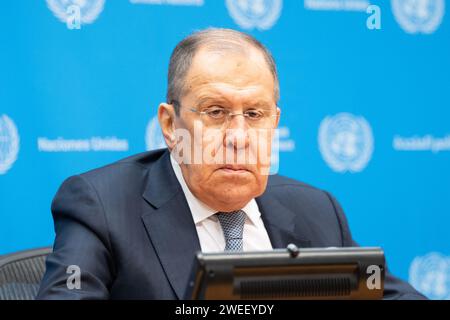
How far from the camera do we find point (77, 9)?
310 centimetres

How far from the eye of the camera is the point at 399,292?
6.64ft

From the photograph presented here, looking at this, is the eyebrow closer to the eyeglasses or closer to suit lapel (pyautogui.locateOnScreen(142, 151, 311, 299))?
the eyeglasses

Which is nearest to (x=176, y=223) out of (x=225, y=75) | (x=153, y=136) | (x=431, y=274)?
(x=225, y=75)

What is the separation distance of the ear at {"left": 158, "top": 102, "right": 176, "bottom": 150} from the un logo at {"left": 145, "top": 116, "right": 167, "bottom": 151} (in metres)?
1.01

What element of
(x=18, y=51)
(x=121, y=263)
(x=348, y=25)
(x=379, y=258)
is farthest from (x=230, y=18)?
(x=379, y=258)

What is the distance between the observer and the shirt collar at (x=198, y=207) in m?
2.08

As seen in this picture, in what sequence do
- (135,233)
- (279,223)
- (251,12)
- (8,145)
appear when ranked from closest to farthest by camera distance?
(135,233)
(279,223)
(8,145)
(251,12)

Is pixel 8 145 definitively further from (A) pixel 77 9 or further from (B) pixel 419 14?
(B) pixel 419 14

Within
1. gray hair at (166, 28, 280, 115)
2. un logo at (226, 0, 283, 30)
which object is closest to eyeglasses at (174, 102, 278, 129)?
gray hair at (166, 28, 280, 115)

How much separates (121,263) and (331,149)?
1.87 m

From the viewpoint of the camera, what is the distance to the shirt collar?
82.0 inches

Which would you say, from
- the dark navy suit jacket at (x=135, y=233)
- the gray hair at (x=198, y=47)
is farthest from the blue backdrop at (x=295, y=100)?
the gray hair at (x=198, y=47)

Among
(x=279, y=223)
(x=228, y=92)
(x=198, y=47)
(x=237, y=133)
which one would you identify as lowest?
(x=279, y=223)

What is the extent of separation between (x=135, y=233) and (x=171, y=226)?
11cm
